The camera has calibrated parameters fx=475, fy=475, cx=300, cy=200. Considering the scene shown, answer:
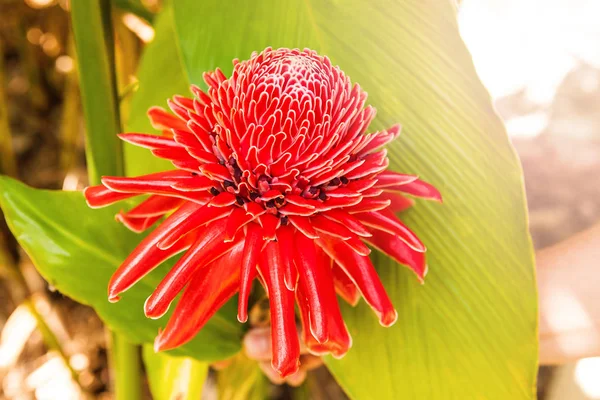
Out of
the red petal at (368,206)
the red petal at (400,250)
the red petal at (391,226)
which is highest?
the red petal at (368,206)

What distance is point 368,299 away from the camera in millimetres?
301

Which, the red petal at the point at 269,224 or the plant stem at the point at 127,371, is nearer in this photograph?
the red petal at the point at 269,224

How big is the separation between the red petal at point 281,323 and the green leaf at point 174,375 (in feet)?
0.86

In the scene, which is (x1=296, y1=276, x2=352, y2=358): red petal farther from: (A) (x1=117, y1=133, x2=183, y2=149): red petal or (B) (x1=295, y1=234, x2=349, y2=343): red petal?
(A) (x1=117, y1=133, x2=183, y2=149): red petal

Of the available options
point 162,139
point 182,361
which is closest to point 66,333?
point 182,361

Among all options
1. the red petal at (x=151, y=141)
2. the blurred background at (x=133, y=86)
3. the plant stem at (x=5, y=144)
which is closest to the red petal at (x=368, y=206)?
the red petal at (x=151, y=141)

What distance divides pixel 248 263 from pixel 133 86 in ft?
1.01

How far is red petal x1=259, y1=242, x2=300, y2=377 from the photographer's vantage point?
268mm

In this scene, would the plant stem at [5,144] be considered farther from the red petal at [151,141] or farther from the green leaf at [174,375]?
the red petal at [151,141]

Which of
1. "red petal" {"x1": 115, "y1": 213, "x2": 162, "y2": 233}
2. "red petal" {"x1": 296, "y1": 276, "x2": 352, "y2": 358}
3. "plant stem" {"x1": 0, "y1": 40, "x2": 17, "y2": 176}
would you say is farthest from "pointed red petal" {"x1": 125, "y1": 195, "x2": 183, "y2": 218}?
"plant stem" {"x1": 0, "y1": 40, "x2": 17, "y2": 176}

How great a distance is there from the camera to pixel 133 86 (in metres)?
0.49

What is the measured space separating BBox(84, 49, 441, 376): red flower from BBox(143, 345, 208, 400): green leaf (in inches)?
9.2

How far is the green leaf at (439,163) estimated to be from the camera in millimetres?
353

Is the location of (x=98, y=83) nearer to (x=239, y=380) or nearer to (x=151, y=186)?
(x=151, y=186)
